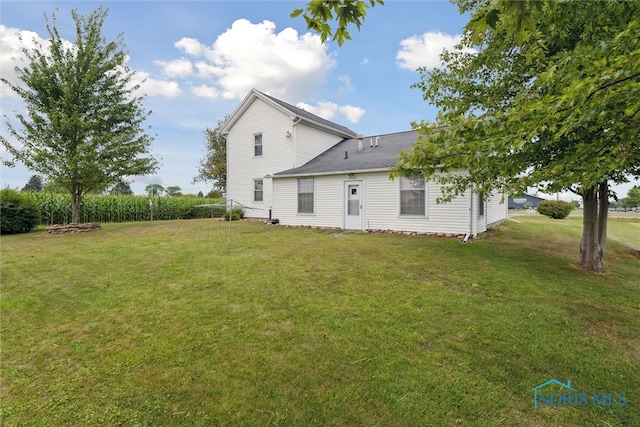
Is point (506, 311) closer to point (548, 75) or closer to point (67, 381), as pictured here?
point (548, 75)

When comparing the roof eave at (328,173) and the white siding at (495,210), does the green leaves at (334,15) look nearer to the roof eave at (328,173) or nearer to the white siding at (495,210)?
the roof eave at (328,173)

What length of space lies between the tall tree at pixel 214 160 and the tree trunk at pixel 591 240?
24460 millimetres

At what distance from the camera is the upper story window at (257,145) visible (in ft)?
51.4

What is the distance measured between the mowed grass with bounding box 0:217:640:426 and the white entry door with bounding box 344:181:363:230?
5.51 m

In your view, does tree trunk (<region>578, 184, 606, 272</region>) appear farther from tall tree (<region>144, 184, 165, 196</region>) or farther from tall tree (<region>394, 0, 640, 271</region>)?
tall tree (<region>144, 184, 165, 196</region>)

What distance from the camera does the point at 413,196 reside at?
10273mm

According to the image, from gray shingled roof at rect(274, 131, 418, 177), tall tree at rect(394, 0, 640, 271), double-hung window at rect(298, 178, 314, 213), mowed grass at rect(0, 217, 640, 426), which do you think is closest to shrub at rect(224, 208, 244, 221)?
gray shingled roof at rect(274, 131, 418, 177)

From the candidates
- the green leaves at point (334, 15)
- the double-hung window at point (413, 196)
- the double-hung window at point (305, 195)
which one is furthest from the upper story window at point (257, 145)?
the green leaves at point (334, 15)

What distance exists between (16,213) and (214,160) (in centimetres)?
1614

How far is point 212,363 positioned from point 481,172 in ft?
16.2

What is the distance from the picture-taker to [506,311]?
3.82m

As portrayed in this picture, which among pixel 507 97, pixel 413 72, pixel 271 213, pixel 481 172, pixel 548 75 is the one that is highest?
pixel 413 72

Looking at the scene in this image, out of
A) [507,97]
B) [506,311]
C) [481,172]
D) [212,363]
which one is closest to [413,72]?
[507,97]

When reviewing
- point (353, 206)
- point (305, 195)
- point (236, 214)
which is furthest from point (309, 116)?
point (353, 206)
